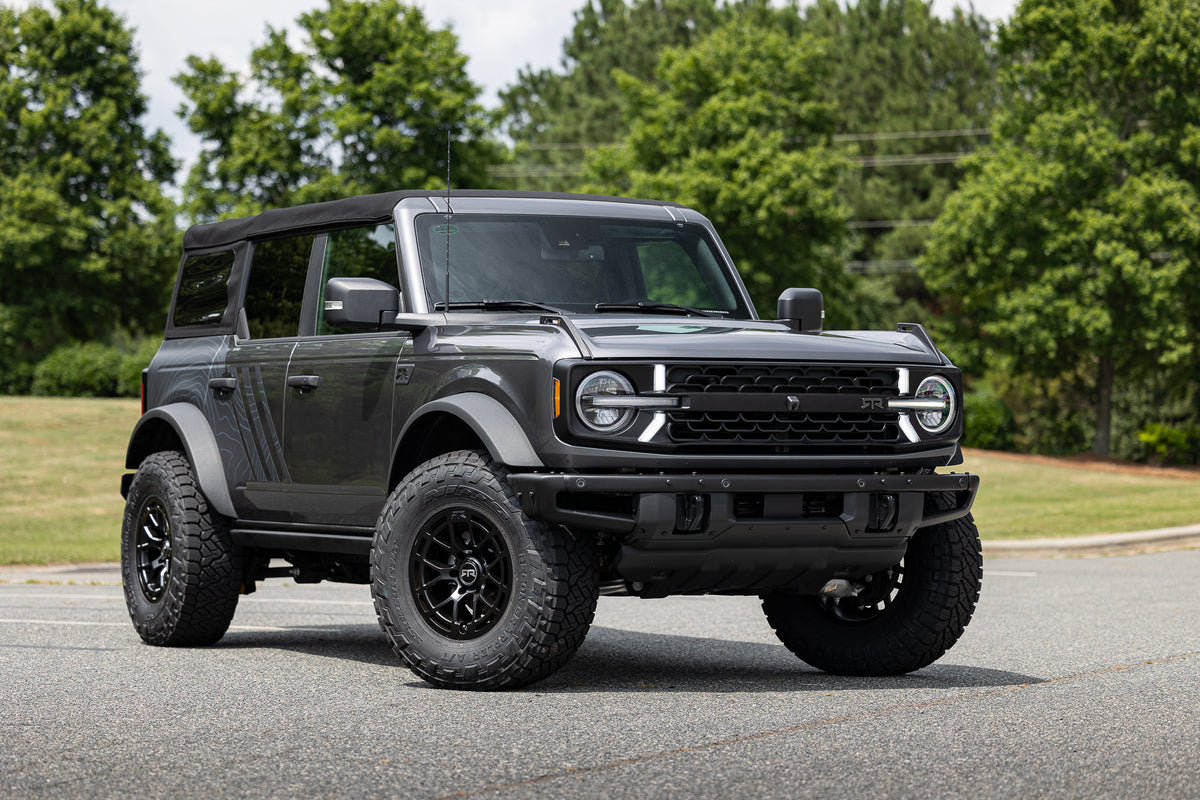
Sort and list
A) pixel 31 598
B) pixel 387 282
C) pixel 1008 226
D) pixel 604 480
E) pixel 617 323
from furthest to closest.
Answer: pixel 1008 226 → pixel 31 598 → pixel 387 282 → pixel 617 323 → pixel 604 480

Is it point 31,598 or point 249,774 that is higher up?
point 249,774

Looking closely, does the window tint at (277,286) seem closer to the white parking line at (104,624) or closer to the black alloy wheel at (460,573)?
the black alloy wheel at (460,573)

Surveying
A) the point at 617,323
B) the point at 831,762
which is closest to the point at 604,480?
the point at 617,323

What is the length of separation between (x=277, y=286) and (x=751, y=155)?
38579 millimetres

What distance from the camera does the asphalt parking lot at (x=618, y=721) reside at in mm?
4766

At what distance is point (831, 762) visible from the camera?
505cm

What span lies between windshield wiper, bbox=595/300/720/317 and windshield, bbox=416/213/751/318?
0.04ft

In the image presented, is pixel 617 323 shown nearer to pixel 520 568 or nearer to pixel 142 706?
pixel 520 568

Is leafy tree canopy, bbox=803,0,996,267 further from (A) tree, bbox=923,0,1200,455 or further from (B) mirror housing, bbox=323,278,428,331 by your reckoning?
(B) mirror housing, bbox=323,278,428,331

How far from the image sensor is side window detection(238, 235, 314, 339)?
28.0 ft

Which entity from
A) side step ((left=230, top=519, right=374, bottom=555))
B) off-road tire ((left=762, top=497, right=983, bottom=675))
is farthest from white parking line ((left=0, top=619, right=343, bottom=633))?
off-road tire ((left=762, top=497, right=983, bottom=675))

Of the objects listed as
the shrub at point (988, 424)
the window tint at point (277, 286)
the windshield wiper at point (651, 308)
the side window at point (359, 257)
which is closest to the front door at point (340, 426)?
the side window at point (359, 257)

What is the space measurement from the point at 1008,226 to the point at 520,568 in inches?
1529

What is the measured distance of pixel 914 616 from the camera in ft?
24.1
